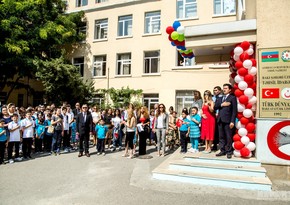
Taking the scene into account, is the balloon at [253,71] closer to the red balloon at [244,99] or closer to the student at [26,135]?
the red balloon at [244,99]

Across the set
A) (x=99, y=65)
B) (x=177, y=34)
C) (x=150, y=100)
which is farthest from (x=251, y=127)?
(x=99, y=65)

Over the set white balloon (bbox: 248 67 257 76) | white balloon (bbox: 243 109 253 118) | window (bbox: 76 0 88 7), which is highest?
window (bbox: 76 0 88 7)

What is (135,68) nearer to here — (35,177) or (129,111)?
(129,111)

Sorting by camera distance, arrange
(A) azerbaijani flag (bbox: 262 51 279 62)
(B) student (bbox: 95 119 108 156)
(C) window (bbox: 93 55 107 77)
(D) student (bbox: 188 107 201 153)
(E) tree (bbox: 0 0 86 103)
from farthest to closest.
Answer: (C) window (bbox: 93 55 107 77) → (E) tree (bbox: 0 0 86 103) → (B) student (bbox: 95 119 108 156) → (D) student (bbox: 188 107 201 153) → (A) azerbaijani flag (bbox: 262 51 279 62)

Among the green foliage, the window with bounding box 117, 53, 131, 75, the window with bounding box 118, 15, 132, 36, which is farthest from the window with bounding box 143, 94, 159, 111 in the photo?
the window with bounding box 118, 15, 132, 36

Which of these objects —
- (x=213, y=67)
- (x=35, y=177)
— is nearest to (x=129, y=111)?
(x=35, y=177)

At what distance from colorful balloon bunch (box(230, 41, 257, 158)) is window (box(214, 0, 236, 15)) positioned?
11543 millimetres

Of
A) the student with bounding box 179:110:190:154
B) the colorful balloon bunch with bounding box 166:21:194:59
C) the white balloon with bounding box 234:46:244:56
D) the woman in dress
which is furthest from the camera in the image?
the student with bounding box 179:110:190:154

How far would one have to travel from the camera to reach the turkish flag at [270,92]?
579cm

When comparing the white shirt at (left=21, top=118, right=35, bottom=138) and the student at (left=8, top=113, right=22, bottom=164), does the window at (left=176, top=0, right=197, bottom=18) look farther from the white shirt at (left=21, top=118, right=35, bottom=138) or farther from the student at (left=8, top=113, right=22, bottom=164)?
the student at (left=8, top=113, right=22, bottom=164)

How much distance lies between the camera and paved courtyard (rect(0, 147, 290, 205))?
4.53m

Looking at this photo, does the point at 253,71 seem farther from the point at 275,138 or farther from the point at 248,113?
the point at 275,138

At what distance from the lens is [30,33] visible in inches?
699

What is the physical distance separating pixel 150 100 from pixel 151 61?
3.11m
